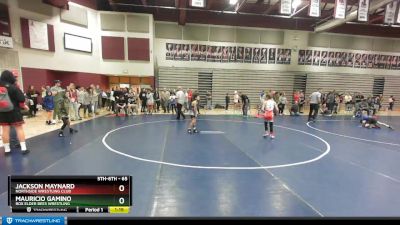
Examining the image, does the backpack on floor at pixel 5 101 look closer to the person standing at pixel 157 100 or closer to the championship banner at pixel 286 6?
the person standing at pixel 157 100

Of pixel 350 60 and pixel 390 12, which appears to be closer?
pixel 390 12

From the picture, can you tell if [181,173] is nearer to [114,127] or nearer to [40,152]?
[40,152]

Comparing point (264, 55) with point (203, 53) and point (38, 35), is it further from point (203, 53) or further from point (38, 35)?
point (38, 35)

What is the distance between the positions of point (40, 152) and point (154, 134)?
12.0 ft

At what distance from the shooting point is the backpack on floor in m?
5.59

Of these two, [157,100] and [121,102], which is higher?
[121,102]

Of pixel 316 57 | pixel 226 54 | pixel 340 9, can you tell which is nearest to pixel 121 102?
pixel 226 54

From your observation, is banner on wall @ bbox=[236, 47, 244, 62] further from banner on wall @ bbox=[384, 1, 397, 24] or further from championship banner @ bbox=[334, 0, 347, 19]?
banner on wall @ bbox=[384, 1, 397, 24]

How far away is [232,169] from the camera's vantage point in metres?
5.37

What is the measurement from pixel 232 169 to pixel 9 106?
5.46 meters

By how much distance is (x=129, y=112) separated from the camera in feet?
49.5

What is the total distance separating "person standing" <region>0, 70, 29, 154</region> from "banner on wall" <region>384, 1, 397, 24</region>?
17880mm

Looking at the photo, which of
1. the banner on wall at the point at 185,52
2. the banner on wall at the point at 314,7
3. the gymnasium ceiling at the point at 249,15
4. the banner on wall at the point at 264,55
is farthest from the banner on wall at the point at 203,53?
the banner on wall at the point at 314,7

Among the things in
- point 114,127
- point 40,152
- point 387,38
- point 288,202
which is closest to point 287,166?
point 288,202
